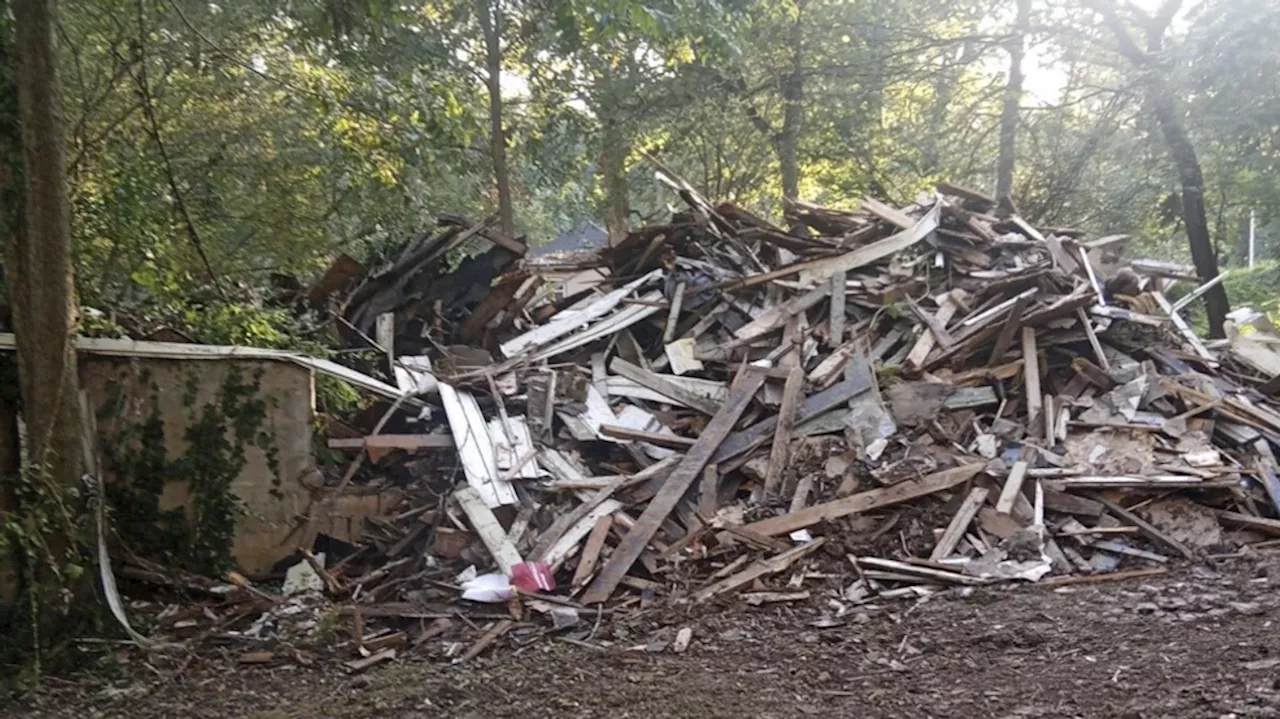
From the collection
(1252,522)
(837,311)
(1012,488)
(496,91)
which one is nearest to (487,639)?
(1012,488)

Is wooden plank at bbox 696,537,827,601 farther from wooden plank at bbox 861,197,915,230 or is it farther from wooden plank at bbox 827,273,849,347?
wooden plank at bbox 861,197,915,230

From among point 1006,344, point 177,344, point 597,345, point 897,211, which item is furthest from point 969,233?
point 177,344

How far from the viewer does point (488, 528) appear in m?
6.32

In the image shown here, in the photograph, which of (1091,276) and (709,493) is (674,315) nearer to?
(709,493)

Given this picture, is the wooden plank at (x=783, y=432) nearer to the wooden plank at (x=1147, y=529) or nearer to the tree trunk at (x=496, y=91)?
the wooden plank at (x=1147, y=529)

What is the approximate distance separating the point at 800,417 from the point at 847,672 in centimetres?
280

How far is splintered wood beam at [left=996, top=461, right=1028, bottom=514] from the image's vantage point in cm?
641

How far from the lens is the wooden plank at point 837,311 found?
827 cm

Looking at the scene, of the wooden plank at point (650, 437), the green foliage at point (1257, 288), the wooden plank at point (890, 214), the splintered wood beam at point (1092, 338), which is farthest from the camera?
the green foliage at point (1257, 288)

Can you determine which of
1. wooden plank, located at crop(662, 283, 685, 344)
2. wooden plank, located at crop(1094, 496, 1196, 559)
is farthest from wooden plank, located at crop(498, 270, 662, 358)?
wooden plank, located at crop(1094, 496, 1196, 559)

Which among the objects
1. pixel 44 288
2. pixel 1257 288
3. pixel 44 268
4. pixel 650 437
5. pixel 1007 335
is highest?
pixel 44 268

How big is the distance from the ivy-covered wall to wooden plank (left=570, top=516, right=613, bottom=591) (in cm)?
203

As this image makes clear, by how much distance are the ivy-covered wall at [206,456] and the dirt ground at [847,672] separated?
112 cm

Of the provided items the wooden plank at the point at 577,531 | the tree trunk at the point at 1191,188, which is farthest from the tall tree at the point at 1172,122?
the wooden plank at the point at 577,531
